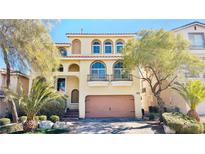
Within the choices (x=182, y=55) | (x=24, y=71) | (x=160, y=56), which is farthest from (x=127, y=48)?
(x=24, y=71)

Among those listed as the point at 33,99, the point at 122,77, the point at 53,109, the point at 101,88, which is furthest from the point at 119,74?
the point at 33,99

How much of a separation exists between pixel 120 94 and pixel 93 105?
275 centimetres

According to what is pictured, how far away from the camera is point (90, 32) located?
17.3m

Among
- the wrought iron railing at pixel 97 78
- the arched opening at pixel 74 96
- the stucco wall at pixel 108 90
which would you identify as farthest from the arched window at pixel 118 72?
the arched opening at pixel 74 96

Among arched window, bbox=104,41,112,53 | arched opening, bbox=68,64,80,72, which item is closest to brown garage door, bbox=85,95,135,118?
arched opening, bbox=68,64,80,72

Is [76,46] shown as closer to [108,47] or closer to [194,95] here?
[108,47]

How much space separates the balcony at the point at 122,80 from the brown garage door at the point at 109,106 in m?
1.41

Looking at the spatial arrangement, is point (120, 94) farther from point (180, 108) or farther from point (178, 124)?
point (178, 124)

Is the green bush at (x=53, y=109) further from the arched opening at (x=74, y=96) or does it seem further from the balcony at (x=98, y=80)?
the balcony at (x=98, y=80)

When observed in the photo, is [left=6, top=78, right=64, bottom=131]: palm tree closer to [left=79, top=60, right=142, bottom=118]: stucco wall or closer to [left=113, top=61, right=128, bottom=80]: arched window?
[left=79, top=60, right=142, bottom=118]: stucco wall

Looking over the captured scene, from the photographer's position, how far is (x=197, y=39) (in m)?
16.1

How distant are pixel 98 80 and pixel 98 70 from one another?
1.26m

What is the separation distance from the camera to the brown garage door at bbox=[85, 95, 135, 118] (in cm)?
1515

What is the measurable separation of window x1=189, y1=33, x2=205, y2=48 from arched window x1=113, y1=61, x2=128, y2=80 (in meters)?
7.34
